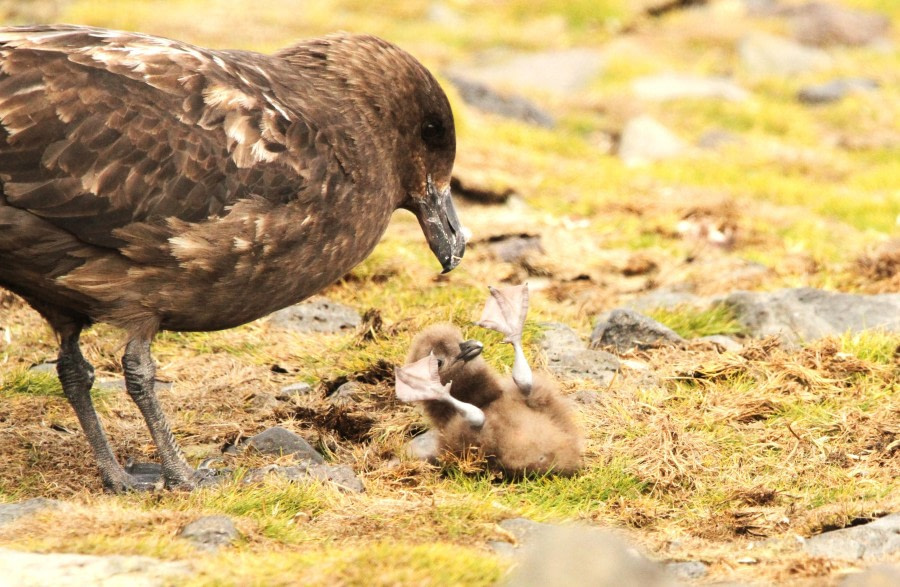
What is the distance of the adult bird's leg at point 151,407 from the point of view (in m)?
5.49

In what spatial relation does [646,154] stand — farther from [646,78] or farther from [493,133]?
[646,78]

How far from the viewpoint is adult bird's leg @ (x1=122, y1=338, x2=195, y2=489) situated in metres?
5.49

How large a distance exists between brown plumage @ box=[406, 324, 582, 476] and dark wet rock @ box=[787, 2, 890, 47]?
18.8m

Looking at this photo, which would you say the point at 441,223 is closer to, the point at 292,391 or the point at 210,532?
the point at 292,391

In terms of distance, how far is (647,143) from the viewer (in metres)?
15.1

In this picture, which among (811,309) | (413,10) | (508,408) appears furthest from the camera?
(413,10)

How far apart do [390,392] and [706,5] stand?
21.2 meters

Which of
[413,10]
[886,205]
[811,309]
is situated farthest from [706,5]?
[811,309]

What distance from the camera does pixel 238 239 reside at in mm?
5270

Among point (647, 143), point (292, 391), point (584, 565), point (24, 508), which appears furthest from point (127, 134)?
point (647, 143)

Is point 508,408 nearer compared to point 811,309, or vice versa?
point 508,408

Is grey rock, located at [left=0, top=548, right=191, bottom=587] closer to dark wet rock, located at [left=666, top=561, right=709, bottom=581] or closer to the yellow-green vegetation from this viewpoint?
the yellow-green vegetation

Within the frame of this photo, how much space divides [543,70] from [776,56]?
13.6 ft

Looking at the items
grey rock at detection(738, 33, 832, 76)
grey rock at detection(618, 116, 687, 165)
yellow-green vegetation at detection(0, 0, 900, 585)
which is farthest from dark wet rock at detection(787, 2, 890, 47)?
yellow-green vegetation at detection(0, 0, 900, 585)
